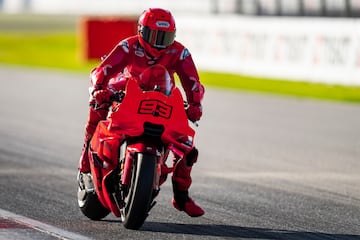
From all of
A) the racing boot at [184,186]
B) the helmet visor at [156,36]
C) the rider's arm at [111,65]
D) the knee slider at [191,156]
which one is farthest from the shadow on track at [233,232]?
the helmet visor at [156,36]

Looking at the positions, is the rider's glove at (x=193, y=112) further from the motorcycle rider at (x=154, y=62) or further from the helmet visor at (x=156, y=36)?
the helmet visor at (x=156, y=36)

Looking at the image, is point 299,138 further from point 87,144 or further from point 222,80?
point 222,80

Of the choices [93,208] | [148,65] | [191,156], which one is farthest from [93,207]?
[148,65]

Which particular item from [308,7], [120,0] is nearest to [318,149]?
[308,7]

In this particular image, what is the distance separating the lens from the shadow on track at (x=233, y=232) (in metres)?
7.71

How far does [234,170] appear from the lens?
38.4ft

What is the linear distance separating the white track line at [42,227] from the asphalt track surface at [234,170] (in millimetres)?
98

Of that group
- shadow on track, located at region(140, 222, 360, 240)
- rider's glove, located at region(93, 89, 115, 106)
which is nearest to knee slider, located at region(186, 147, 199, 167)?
shadow on track, located at region(140, 222, 360, 240)

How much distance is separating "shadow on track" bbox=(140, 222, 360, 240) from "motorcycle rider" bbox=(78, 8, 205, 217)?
0.25m

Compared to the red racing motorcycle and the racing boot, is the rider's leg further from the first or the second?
the racing boot

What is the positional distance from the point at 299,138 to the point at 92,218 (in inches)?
271

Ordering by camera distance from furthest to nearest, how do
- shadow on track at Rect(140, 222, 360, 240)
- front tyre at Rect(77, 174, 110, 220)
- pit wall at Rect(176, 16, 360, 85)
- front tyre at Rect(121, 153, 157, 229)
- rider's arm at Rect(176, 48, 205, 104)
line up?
1. pit wall at Rect(176, 16, 360, 85)
2. front tyre at Rect(77, 174, 110, 220)
3. rider's arm at Rect(176, 48, 205, 104)
4. shadow on track at Rect(140, 222, 360, 240)
5. front tyre at Rect(121, 153, 157, 229)

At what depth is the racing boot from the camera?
8055 mm

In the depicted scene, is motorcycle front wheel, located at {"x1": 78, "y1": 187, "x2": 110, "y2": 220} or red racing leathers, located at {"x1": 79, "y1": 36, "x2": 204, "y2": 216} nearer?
red racing leathers, located at {"x1": 79, "y1": 36, "x2": 204, "y2": 216}
